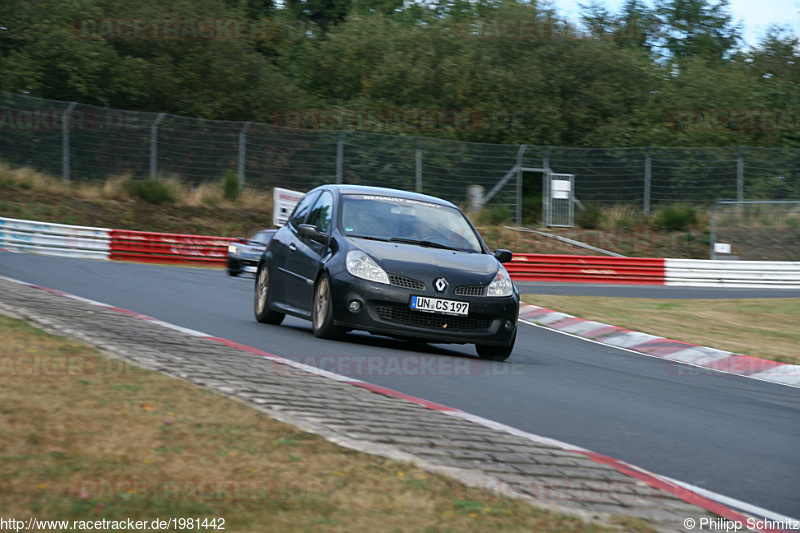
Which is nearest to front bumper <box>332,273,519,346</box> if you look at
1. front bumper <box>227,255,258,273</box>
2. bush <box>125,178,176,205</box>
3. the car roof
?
the car roof

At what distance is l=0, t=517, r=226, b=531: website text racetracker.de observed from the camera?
3.54m

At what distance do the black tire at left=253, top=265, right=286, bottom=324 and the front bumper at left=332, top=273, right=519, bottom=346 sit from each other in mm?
2040

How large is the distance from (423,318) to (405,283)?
35 cm

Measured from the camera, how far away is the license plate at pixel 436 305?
9.47 metres

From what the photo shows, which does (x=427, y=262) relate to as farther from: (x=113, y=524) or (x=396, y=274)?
(x=113, y=524)

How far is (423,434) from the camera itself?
5461 mm

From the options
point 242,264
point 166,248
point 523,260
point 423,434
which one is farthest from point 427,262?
point 523,260

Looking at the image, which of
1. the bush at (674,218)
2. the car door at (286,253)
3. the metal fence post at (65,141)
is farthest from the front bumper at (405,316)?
the bush at (674,218)

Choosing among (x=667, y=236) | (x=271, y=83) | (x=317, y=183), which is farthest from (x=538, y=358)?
(x=271, y=83)

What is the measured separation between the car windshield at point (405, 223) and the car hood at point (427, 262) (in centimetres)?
22

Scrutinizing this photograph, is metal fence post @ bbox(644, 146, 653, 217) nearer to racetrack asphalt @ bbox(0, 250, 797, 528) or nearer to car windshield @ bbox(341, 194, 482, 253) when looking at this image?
racetrack asphalt @ bbox(0, 250, 797, 528)

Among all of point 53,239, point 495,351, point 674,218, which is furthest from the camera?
point 674,218

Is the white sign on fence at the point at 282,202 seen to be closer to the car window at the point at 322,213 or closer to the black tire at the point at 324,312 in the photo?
the car window at the point at 322,213

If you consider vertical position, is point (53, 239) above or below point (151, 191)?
below
